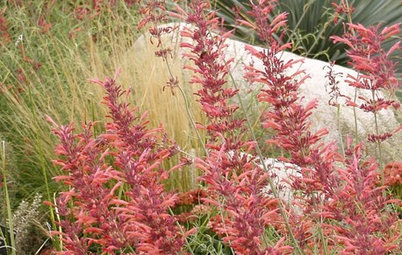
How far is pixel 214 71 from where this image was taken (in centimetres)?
274

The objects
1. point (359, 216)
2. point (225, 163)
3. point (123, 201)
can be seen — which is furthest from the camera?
point (225, 163)

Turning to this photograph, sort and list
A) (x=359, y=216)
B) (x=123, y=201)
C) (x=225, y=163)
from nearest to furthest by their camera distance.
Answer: (x=359, y=216), (x=123, y=201), (x=225, y=163)

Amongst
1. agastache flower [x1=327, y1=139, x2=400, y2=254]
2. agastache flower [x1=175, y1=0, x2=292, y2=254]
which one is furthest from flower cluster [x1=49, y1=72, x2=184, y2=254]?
agastache flower [x1=327, y1=139, x2=400, y2=254]

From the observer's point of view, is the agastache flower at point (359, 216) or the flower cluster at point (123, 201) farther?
the flower cluster at point (123, 201)

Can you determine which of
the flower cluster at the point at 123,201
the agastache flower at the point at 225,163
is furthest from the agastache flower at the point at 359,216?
the flower cluster at the point at 123,201

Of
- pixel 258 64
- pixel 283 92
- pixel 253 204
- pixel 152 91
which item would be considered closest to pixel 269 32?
pixel 283 92

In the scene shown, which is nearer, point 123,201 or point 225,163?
point 123,201

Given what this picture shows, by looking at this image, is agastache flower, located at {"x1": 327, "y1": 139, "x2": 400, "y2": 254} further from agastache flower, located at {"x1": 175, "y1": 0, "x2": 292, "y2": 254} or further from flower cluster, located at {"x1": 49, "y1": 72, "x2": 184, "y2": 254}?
flower cluster, located at {"x1": 49, "y1": 72, "x2": 184, "y2": 254}

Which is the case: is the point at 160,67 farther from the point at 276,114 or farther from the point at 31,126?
the point at 276,114

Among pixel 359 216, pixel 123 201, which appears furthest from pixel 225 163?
pixel 359 216

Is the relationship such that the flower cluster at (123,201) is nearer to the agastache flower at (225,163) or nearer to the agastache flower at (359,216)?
the agastache flower at (225,163)

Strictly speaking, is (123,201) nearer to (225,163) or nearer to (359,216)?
(225,163)

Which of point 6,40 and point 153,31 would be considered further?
point 6,40

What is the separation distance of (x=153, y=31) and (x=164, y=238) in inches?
78.8
